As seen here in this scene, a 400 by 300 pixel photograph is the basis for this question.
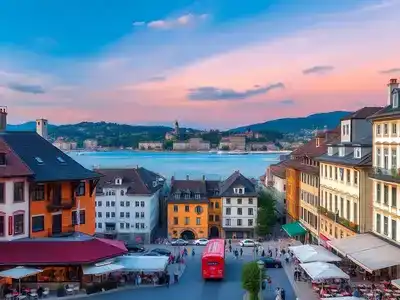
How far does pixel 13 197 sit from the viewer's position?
4547 cm

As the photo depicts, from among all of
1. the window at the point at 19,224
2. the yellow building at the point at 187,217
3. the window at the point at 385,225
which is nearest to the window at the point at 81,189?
the window at the point at 19,224

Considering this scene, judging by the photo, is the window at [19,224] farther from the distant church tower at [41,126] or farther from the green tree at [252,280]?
the distant church tower at [41,126]

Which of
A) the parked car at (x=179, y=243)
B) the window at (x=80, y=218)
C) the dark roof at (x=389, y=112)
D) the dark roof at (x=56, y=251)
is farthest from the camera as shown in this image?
the parked car at (x=179, y=243)

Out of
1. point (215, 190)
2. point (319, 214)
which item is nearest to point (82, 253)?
point (319, 214)

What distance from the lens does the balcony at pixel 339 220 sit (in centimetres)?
4904

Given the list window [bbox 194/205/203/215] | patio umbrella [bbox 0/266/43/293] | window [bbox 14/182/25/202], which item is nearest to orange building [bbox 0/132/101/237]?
window [bbox 14/182/25/202]

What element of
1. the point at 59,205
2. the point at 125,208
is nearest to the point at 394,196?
the point at 59,205

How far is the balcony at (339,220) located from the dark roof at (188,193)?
82.5 feet

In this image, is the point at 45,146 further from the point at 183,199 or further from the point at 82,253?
the point at 183,199

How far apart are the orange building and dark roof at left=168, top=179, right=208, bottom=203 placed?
95.1ft

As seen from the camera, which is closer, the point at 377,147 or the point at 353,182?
the point at 377,147

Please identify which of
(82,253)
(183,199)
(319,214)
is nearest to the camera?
(82,253)

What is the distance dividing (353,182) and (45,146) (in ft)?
94.5

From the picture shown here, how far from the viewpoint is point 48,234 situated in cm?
4847
